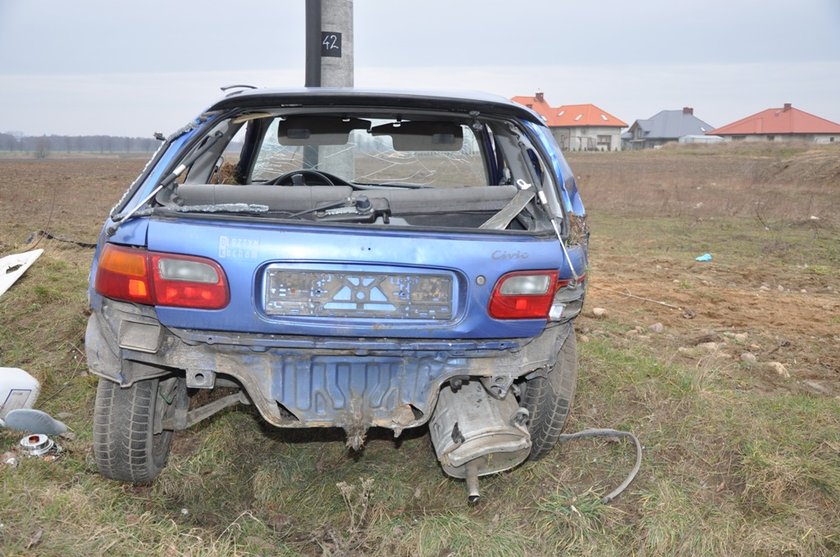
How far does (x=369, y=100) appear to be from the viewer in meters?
3.15

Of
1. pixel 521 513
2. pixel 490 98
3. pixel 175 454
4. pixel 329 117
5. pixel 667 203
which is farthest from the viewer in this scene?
pixel 667 203

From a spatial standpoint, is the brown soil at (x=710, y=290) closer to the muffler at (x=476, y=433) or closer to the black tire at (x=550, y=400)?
the black tire at (x=550, y=400)

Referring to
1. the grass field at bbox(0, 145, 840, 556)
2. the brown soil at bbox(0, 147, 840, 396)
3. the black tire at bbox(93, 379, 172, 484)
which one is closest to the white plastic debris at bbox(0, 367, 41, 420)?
the grass field at bbox(0, 145, 840, 556)

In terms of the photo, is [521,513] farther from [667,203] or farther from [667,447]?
[667,203]

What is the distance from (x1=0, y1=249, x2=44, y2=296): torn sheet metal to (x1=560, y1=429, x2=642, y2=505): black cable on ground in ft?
15.7

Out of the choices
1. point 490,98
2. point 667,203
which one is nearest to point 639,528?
point 490,98

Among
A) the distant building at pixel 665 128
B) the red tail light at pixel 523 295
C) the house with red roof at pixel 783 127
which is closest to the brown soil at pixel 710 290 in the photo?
the red tail light at pixel 523 295

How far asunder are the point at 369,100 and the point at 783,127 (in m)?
84.6

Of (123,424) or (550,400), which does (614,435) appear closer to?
(550,400)

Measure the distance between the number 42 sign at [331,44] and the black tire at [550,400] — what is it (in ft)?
12.8

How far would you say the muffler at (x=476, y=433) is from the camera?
9.55ft

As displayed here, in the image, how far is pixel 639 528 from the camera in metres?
2.96

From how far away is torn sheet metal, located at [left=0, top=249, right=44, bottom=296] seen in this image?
239 inches

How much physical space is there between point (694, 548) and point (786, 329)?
4060 mm
